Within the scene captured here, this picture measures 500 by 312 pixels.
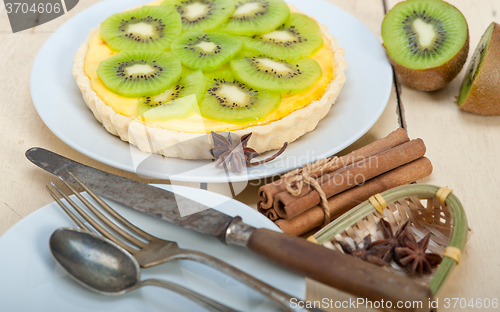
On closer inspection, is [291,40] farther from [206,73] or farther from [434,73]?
[434,73]

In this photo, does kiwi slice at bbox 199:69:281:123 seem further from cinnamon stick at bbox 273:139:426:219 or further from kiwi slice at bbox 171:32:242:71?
cinnamon stick at bbox 273:139:426:219

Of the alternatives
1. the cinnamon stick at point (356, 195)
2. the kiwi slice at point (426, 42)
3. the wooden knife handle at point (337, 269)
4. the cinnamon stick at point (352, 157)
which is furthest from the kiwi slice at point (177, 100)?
the kiwi slice at point (426, 42)

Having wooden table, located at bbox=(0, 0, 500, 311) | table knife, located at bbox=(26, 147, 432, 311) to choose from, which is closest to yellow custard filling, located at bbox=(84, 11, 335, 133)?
wooden table, located at bbox=(0, 0, 500, 311)

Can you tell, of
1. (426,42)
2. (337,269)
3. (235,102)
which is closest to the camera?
(337,269)

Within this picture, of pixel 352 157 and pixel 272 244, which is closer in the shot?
pixel 272 244

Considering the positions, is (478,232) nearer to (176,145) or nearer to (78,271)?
(176,145)

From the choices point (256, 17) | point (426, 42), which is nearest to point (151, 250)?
point (256, 17)
